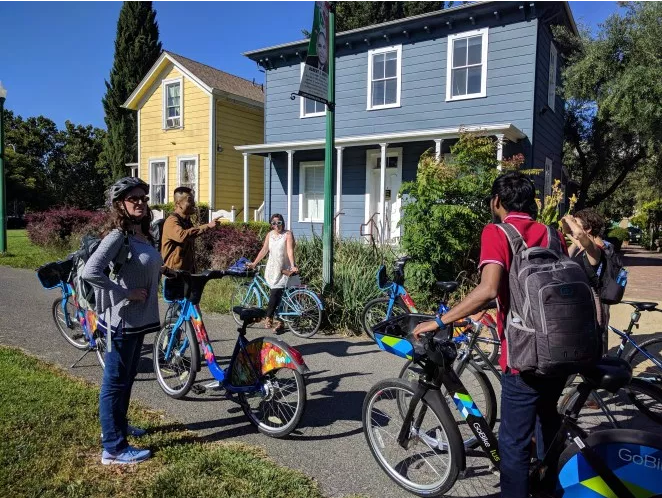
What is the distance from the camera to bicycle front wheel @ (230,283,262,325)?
8055 mm

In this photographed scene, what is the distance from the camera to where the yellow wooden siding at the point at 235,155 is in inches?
748

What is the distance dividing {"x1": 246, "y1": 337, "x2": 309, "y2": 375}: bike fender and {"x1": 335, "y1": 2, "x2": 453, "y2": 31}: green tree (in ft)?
86.2

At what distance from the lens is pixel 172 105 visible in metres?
19.9

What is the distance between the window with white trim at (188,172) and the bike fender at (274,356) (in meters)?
16.1

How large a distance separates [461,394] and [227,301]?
641 cm

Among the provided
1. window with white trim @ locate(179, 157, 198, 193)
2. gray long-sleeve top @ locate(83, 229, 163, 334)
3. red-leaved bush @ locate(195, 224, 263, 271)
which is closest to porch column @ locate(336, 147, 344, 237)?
red-leaved bush @ locate(195, 224, 263, 271)

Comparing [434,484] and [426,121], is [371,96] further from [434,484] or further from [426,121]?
[434,484]

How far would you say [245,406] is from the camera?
4.09m

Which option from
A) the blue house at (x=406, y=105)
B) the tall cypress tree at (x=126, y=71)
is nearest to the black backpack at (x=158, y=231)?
the blue house at (x=406, y=105)

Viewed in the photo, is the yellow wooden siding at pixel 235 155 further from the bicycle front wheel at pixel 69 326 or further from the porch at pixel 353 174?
the bicycle front wheel at pixel 69 326

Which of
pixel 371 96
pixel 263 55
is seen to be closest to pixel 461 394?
pixel 371 96

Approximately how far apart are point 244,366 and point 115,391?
3.36ft

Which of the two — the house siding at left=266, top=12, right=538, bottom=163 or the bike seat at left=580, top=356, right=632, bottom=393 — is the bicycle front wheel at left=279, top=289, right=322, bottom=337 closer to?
the bike seat at left=580, top=356, right=632, bottom=393

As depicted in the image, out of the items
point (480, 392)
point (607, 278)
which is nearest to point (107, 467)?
point (480, 392)
